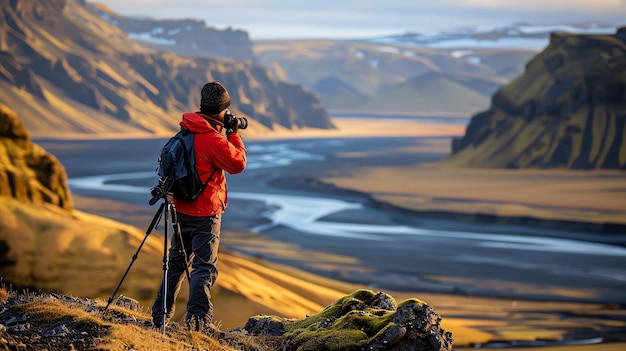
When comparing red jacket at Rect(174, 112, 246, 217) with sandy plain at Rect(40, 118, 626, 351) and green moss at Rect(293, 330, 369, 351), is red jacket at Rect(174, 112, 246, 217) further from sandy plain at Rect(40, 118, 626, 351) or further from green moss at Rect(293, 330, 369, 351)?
sandy plain at Rect(40, 118, 626, 351)

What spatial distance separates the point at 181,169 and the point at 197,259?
994 millimetres

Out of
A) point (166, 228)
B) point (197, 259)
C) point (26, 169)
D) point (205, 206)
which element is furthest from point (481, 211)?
point (166, 228)

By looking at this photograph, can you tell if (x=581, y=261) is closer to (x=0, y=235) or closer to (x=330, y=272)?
(x=330, y=272)

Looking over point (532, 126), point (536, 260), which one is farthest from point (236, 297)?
point (532, 126)

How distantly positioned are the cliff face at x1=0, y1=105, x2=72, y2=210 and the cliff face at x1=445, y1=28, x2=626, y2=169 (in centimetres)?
10521

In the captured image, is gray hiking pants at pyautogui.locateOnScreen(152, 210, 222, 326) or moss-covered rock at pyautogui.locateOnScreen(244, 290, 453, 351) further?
moss-covered rock at pyautogui.locateOnScreen(244, 290, 453, 351)

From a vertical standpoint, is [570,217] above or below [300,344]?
below

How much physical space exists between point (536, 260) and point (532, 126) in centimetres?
8170

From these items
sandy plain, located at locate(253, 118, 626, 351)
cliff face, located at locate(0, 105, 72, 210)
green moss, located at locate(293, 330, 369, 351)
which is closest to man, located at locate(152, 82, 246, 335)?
green moss, located at locate(293, 330, 369, 351)

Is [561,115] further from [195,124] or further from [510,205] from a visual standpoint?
[195,124]

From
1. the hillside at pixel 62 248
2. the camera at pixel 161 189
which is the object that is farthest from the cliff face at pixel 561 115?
the camera at pixel 161 189

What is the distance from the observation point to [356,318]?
1139 centimetres

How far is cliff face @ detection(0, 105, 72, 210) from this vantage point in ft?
112

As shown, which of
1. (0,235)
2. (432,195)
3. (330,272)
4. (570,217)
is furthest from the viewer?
(432,195)
